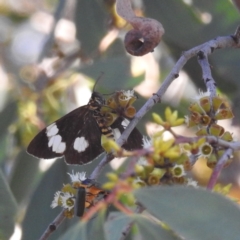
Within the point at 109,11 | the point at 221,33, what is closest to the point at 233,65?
the point at 221,33

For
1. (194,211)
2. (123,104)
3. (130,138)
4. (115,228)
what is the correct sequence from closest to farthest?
(194,211) < (115,228) < (123,104) < (130,138)

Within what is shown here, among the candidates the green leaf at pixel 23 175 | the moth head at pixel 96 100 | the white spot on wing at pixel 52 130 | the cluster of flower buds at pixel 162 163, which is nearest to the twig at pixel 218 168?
the cluster of flower buds at pixel 162 163

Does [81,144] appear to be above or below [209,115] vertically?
below

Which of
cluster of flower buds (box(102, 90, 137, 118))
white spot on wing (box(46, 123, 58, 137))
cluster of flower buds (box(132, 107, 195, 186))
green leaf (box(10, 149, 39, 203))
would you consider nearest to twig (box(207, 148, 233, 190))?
cluster of flower buds (box(132, 107, 195, 186))

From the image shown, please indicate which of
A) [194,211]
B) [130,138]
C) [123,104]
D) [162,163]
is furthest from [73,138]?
[194,211]

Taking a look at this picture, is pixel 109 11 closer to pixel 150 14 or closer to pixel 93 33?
pixel 93 33

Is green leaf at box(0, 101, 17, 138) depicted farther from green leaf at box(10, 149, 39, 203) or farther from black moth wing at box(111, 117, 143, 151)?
black moth wing at box(111, 117, 143, 151)

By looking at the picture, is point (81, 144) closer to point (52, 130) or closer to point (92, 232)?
point (52, 130)
